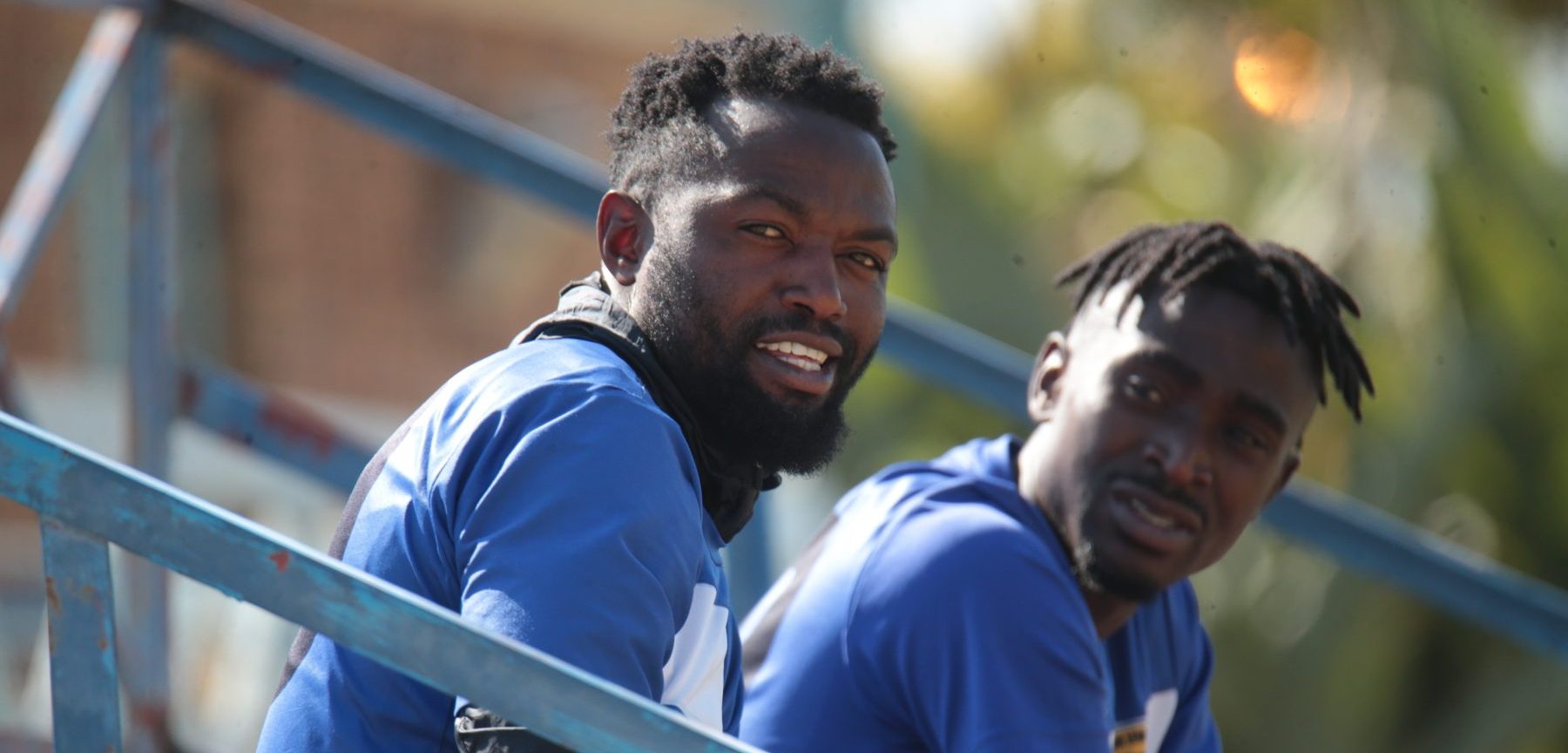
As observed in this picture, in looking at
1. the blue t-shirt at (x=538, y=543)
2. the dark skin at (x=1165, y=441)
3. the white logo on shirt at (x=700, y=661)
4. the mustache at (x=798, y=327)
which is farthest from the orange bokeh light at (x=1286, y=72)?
the blue t-shirt at (x=538, y=543)

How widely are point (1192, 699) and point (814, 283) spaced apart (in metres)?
1.57

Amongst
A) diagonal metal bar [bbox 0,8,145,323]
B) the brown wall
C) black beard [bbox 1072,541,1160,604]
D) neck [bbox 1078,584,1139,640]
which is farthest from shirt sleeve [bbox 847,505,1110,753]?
the brown wall

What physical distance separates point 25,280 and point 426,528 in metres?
1.62

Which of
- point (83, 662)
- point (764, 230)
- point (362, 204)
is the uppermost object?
point (764, 230)

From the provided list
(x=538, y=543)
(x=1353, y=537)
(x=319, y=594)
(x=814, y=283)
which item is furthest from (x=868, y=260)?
(x=1353, y=537)

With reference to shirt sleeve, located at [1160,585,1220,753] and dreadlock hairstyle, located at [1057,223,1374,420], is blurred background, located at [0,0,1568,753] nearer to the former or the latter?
shirt sleeve, located at [1160,585,1220,753]

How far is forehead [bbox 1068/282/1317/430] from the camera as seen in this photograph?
10.1 ft

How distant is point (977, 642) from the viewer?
103 inches

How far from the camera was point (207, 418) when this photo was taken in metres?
3.60

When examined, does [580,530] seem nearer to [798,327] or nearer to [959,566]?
[798,327]

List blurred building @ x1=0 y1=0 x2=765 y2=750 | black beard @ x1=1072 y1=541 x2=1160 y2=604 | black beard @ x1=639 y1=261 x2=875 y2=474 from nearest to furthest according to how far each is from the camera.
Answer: black beard @ x1=639 y1=261 x2=875 y2=474 → black beard @ x1=1072 y1=541 x2=1160 y2=604 → blurred building @ x1=0 y1=0 x2=765 y2=750

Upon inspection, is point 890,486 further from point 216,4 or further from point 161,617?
point 216,4

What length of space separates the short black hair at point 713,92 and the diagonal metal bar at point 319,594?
31.3 inches

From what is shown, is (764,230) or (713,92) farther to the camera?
(713,92)
